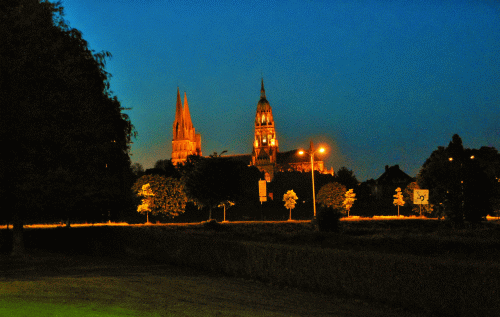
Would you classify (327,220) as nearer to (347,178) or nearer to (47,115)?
(47,115)

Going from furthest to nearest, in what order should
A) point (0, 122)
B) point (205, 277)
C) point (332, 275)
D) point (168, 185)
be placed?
1. point (168, 185)
2. point (0, 122)
3. point (205, 277)
4. point (332, 275)

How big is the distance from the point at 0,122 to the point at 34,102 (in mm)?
1381

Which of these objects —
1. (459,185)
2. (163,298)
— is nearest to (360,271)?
(163,298)

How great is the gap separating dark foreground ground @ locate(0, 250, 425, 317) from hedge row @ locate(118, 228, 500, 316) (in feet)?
1.12

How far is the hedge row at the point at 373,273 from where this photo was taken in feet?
29.3

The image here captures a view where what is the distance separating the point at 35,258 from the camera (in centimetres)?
2078

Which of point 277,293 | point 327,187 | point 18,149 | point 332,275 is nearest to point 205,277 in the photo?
point 277,293

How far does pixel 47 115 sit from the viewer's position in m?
18.5

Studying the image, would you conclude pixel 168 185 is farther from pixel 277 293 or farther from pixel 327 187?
pixel 277 293

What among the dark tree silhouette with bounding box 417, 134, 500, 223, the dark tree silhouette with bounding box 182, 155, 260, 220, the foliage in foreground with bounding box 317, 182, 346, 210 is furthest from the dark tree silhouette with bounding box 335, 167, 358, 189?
the dark tree silhouette with bounding box 417, 134, 500, 223

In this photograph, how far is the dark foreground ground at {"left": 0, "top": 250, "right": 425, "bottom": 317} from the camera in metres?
9.35

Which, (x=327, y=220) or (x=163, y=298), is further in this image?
(x=327, y=220)

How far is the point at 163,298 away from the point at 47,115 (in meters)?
10.5

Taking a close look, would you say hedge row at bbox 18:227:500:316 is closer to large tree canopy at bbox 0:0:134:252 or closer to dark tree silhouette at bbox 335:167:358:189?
large tree canopy at bbox 0:0:134:252
